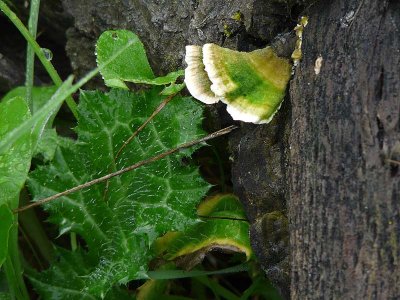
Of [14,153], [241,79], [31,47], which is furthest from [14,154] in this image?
[241,79]

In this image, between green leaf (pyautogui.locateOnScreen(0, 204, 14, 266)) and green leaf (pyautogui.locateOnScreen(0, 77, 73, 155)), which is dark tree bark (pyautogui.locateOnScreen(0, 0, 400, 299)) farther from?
green leaf (pyautogui.locateOnScreen(0, 204, 14, 266))

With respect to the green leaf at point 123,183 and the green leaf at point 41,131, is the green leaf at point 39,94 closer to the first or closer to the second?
the green leaf at point 41,131

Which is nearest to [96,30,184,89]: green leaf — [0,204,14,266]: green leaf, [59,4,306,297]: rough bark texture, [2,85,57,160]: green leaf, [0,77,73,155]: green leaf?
[59,4,306,297]: rough bark texture

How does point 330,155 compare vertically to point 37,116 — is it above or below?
below

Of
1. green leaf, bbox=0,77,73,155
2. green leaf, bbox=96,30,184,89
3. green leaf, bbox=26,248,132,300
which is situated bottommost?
green leaf, bbox=26,248,132,300

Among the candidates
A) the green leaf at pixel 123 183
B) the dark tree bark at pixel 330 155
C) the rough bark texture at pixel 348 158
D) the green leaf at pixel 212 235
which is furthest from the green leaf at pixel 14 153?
the rough bark texture at pixel 348 158

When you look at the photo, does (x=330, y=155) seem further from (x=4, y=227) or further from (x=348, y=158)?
(x=4, y=227)
